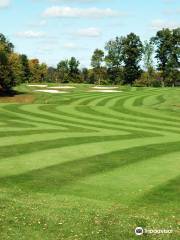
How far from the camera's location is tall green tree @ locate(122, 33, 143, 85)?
15212 centimetres

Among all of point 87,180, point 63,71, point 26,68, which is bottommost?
point 87,180

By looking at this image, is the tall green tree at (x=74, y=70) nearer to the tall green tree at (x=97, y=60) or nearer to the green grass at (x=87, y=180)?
the tall green tree at (x=97, y=60)

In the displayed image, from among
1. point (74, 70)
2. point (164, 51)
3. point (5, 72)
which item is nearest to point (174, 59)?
point (164, 51)

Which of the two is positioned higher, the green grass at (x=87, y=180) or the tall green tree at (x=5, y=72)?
the tall green tree at (x=5, y=72)

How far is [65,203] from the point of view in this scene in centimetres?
1645

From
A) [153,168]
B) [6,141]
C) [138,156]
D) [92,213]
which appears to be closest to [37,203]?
[92,213]

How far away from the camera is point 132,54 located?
152250 millimetres

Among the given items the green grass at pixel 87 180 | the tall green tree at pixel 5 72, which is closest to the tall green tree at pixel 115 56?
the tall green tree at pixel 5 72

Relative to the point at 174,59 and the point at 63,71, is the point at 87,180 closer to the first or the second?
the point at 174,59

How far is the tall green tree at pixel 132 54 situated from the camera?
152125 millimetres

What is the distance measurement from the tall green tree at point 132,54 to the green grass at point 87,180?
372 ft

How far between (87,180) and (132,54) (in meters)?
135

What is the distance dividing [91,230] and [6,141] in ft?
56.6

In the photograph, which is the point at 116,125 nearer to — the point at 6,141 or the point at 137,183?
the point at 6,141
